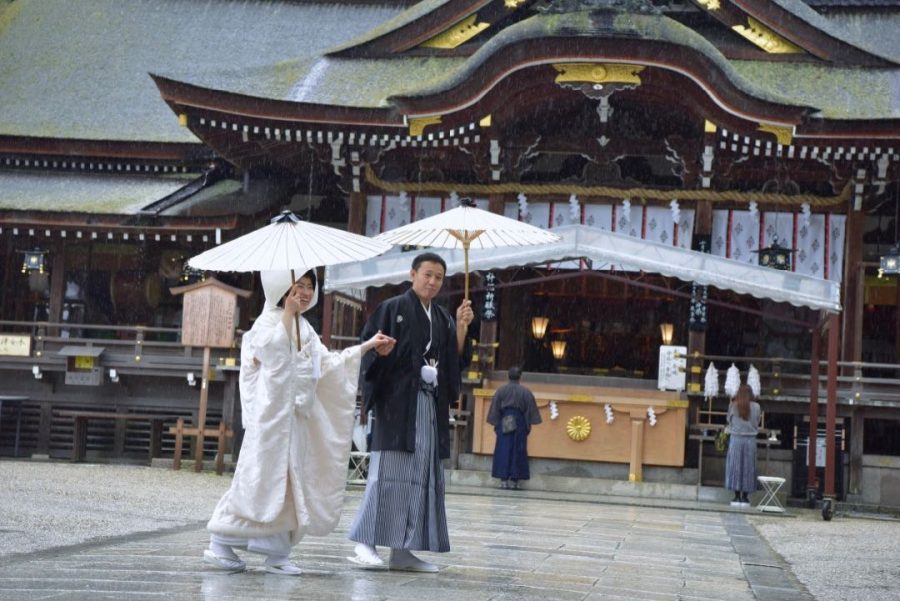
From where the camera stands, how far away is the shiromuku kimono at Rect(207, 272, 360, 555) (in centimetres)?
651

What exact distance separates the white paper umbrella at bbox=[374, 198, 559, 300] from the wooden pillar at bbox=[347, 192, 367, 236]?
→ 8.60 metres

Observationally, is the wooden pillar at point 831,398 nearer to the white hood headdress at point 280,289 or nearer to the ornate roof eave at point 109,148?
the white hood headdress at point 280,289

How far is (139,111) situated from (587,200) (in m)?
8.86

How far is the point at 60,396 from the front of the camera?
1936 cm

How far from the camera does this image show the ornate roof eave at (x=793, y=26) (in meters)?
18.0

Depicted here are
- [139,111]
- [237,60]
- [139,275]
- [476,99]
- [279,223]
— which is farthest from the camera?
[237,60]

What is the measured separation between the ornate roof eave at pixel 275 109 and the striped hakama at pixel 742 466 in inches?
239

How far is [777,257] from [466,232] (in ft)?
30.8

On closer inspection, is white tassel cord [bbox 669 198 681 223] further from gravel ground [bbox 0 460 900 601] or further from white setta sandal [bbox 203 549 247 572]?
white setta sandal [bbox 203 549 247 572]

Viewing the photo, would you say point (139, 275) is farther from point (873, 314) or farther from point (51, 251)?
point (873, 314)

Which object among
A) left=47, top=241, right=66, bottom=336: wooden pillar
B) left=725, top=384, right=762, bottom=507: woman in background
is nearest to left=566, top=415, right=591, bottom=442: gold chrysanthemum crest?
left=725, top=384, right=762, bottom=507: woman in background

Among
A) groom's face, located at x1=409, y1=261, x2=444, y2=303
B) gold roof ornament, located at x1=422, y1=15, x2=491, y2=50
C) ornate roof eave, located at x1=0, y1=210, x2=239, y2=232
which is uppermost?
gold roof ornament, located at x1=422, y1=15, x2=491, y2=50

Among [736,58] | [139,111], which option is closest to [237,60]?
[139,111]

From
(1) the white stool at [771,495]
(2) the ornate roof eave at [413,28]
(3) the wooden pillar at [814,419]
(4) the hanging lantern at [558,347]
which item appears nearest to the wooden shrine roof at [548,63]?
(2) the ornate roof eave at [413,28]
